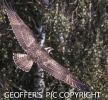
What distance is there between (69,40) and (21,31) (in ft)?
5.91

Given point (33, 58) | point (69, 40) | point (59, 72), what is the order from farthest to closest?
point (69, 40), point (33, 58), point (59, 72)

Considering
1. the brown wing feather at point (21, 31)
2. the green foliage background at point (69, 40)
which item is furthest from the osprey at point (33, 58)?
the green foliage background at point (69, 40)

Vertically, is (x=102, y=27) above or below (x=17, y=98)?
above

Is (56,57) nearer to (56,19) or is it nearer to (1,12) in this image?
(56,19)

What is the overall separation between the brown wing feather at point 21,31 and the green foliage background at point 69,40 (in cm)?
66

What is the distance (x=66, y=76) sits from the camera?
20.6ft

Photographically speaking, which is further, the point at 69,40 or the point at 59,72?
the point at 69,40

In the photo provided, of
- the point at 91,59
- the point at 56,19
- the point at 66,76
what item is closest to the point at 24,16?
the point at 56,19

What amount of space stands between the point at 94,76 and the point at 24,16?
1782mm

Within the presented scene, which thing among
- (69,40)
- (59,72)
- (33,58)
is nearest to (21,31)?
(33,58)

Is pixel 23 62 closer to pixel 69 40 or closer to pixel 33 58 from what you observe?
pixel 33 58

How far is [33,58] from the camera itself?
21.8ft

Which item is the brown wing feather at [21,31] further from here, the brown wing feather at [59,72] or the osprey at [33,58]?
the brown wing feather at [59,72]

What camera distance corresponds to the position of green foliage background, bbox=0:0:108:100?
8.10 m
